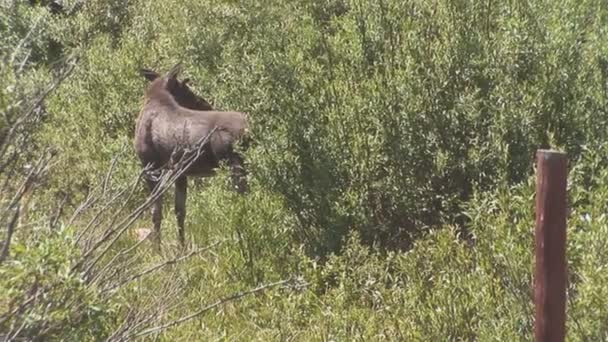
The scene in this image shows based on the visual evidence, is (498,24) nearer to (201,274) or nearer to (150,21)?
(201,274)

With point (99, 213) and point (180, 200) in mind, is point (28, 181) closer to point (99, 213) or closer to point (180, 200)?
point (99, 213)

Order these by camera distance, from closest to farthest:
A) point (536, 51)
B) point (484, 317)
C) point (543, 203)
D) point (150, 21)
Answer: point (543, 203)
point (484, 317)
point (536, 51)
point (150, 21)

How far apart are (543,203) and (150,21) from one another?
43.6ft

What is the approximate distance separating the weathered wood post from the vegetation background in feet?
5.89

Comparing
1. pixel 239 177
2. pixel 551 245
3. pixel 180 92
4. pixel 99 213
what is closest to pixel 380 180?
pixel 239 177

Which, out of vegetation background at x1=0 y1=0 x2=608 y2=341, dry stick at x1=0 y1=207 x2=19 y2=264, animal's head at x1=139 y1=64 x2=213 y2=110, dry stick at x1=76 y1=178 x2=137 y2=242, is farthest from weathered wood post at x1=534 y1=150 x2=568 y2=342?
animal's head at x1=139 y1=64 x2=213 y2=110

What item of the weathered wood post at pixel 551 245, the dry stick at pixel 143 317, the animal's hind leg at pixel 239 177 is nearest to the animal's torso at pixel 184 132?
the animal's hind leg at pixel 239 177

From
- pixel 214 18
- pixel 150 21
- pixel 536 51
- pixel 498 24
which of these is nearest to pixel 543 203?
pixel 536 51

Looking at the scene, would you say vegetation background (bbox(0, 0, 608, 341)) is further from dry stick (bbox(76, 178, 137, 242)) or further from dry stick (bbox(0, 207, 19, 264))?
dry stick (bbox(0, 207, 19, 264))

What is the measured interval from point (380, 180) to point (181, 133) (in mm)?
2082

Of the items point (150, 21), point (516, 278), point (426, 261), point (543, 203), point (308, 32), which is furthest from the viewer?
point (150, 21)

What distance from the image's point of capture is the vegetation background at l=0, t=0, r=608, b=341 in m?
6.66

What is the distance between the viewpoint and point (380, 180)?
9148mm

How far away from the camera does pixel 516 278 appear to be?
594 centimetres
